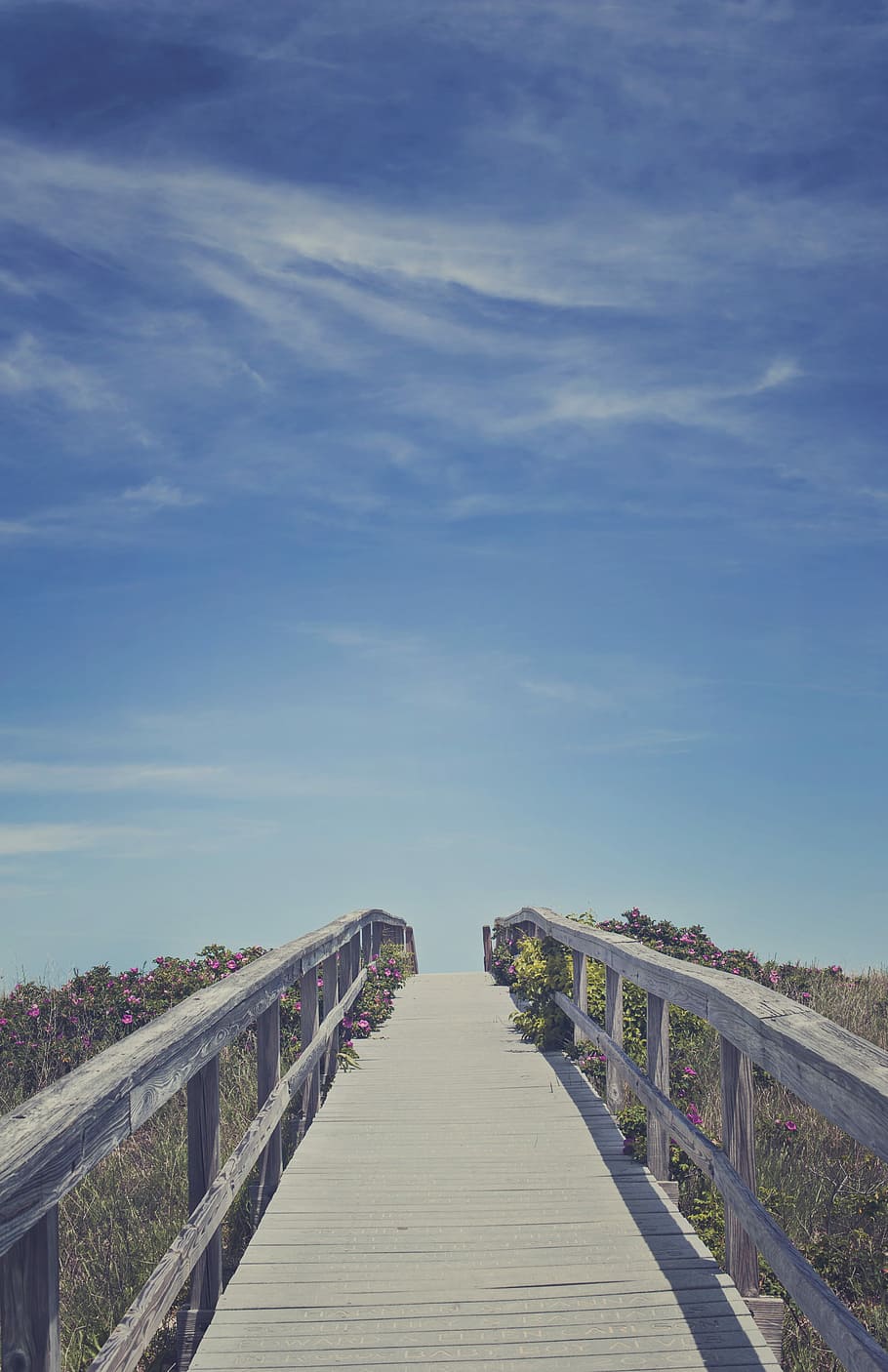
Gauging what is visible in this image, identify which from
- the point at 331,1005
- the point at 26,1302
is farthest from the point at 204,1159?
the point at 331,1005

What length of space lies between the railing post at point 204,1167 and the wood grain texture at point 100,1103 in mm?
187

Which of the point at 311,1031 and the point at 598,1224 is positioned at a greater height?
the point at 311,1031

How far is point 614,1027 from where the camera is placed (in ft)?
24.4

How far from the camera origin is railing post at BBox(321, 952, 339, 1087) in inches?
352

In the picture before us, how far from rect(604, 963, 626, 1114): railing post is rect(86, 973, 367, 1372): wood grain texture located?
209 centimetres

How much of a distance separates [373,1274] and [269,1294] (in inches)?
18.4

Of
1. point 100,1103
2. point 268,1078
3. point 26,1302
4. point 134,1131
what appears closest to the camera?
point 26,1302

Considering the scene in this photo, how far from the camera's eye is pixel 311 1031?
7.61 metres

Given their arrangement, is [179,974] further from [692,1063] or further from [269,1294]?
[269,1294]

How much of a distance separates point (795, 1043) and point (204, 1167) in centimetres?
246

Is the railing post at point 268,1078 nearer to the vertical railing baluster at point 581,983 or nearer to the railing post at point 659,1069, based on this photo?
the railing post at point 659,1069

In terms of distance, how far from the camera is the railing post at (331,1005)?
8.95 metres

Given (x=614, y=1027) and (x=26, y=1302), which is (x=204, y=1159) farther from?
(x=614, y=1027)

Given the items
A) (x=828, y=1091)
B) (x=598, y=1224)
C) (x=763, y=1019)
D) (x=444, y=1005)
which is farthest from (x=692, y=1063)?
(x=828, y=1091)
